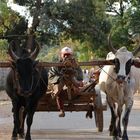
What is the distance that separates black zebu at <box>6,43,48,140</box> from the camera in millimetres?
11211

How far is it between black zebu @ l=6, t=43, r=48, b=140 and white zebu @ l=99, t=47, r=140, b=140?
1.35 metres

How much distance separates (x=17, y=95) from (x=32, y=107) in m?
0.45

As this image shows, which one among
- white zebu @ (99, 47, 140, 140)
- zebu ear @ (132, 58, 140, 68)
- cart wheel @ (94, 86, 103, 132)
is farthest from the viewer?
cart wheel @ (94, 86, 103, 132)

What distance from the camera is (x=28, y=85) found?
11156 millimetres

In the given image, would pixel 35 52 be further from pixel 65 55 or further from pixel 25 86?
pixel 65 55

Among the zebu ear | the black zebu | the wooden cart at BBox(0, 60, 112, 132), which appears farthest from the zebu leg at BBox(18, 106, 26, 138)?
the zebu ear

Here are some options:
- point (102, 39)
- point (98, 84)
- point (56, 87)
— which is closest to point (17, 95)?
point (56, 87)

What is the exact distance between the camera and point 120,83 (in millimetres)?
11523

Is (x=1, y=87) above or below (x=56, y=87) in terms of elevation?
below

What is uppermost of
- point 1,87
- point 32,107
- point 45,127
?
point 32,107

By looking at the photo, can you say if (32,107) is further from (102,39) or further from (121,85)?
Result: (102,39)

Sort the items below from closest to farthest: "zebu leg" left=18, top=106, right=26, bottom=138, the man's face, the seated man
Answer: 1. "zebu leg" left=18, top=106, right=26, bottom=138
2. the man's face
3. the seated man

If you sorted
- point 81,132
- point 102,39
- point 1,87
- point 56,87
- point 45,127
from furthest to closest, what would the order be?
point 1,87 → point 102,39 → point 45,127 → point 81,132 → point 56,87

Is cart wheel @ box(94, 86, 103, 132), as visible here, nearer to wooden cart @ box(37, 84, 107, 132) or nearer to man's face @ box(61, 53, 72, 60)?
wooden cart @ box(37, 84, 107, 132)
